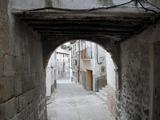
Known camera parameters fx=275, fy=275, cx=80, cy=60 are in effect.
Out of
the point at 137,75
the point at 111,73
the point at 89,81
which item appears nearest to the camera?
the point at 137,75

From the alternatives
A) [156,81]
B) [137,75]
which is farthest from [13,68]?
[137,75]

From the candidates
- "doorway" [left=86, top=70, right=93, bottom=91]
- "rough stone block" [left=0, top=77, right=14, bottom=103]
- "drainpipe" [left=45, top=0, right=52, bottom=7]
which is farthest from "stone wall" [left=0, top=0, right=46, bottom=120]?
"doorway" [left=86, top=70, right=93, bottom=91]

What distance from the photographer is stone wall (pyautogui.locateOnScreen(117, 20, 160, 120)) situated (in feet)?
14.3

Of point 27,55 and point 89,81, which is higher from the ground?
point 27,55

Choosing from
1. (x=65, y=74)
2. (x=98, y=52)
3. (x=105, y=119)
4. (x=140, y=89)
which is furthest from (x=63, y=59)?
(x=140, y=89)

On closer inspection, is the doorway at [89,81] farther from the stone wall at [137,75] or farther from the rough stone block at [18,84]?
the rough stone block at [18,84]

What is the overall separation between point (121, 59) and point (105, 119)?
256 cm

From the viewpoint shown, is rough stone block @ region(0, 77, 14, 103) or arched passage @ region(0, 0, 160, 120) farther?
arched passage @ region(0, 0, 160, 120)

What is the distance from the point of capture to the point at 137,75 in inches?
206

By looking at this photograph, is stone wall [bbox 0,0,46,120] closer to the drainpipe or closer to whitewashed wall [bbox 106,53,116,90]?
the drainpipe

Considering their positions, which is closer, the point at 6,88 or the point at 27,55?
the point at 6,88

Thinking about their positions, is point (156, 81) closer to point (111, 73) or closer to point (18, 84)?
point (18, 84)

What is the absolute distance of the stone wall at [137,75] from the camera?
4.36 m

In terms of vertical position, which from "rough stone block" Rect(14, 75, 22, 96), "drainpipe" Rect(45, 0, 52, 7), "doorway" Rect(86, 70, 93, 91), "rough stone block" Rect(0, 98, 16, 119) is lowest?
"doorway" Rect(86, 70, 93, 91)
